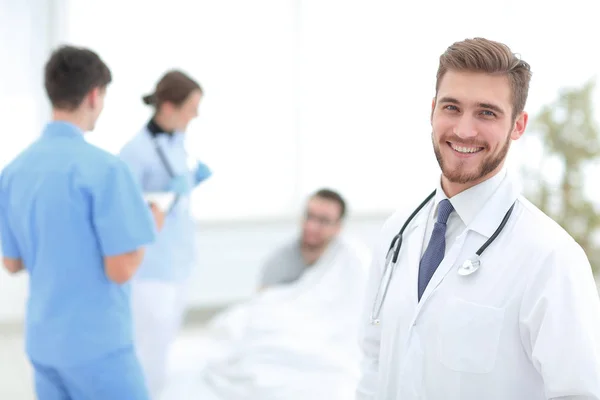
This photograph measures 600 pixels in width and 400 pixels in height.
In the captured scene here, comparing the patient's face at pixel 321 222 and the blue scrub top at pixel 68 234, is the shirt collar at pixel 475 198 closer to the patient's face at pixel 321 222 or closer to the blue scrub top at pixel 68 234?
the blue scrub top at pixel 68 234

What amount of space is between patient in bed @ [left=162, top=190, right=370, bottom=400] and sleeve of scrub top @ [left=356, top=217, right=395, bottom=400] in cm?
114

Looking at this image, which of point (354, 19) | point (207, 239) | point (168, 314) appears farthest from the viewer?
point (354, 19)

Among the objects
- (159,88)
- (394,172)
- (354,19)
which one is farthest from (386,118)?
(159,88)

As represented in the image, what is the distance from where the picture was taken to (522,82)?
1.29 metres

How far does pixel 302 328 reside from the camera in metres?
2.93

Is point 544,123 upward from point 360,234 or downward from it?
upward

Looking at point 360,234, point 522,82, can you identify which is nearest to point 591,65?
point 360,234

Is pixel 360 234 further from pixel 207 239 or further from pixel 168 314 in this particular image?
pixel 168 314

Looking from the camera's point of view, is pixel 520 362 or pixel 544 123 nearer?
pixel 520 362

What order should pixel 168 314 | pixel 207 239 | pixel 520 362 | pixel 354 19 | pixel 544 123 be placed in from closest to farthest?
pixel 520 362 → pixel 168 314 → pixel 544 123 → pixel 207 239 → pixel 354 19

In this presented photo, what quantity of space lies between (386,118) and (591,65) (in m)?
1.63

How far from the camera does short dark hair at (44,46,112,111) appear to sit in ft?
5.93

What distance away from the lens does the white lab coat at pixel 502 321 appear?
1.15 metres

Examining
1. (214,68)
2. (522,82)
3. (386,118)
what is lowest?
(386,118)
